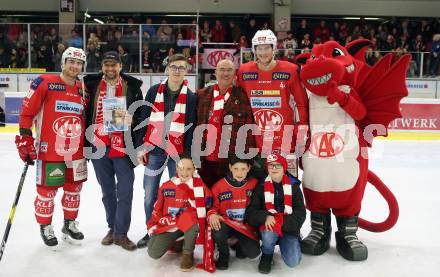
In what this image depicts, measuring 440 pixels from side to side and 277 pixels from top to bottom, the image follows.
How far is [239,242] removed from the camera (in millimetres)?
2854

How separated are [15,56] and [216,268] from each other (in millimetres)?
8633

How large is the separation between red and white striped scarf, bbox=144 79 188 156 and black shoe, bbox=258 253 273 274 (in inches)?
34.8

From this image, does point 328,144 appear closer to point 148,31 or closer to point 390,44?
point 148,31

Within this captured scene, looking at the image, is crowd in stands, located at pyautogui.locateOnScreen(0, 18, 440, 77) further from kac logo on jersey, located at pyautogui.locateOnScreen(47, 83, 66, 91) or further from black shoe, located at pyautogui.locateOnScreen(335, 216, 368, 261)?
black shoe, located at pyautogui.locateOnScreen(335, 216, 368, 261)

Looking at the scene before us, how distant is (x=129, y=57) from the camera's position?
372 inches

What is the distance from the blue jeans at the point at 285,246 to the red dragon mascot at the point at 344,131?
242mm

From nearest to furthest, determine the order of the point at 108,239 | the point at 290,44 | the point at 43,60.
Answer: the point at 108,239 → the point at 43,60 → the point at 290,44

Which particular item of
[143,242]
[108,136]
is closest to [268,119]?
[108,136]

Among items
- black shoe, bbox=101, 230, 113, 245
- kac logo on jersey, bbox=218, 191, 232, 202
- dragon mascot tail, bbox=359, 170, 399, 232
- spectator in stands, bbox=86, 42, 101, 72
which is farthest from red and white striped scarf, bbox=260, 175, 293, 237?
spectator in stands, bbox=86, 42, 101, 72

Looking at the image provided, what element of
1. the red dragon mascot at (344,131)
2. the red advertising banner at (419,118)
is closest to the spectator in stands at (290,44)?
the red advertising banner at (419,118)

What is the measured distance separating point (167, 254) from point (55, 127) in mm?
1110

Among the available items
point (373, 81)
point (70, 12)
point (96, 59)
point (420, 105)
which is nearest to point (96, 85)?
point (373, 81)

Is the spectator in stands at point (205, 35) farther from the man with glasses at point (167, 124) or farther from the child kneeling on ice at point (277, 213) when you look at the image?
the child kneeling on ice at point (277, 213)

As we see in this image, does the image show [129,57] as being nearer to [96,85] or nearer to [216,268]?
[96,85]
